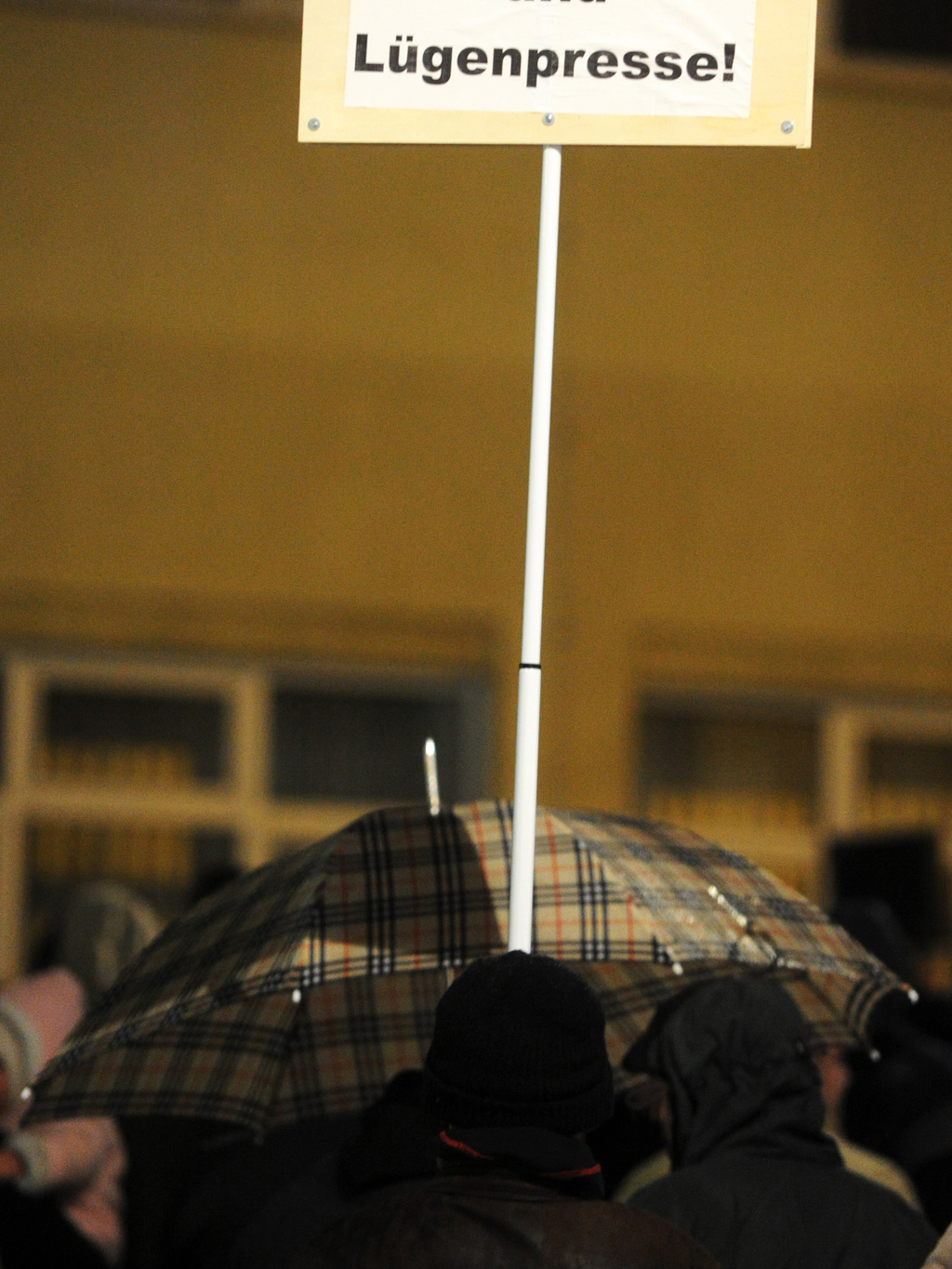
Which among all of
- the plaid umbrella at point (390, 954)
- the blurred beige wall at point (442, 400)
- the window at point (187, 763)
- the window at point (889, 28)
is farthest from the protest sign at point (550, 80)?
the window at point (889, 28)

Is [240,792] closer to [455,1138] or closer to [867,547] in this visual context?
[867,547]

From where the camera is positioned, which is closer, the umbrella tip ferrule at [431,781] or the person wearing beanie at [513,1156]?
the person wearing beanie at [513,1156]

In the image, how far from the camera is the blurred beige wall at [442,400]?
A: 8.59 m

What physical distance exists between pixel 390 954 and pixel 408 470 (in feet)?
18.5

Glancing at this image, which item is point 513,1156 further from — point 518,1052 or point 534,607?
point 534,607

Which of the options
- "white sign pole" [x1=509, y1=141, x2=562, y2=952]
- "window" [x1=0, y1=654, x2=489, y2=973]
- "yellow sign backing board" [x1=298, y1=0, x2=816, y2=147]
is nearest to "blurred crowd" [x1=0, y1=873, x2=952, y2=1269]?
"white sign pole" [x1=509, y1=141, x2=562, y2=952]

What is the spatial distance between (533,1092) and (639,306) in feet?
23.3

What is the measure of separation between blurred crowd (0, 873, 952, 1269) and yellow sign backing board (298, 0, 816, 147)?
4.34 ft

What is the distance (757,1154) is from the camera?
3119mm

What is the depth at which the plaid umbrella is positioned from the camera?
322 cm

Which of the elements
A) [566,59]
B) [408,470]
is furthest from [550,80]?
[408,470]

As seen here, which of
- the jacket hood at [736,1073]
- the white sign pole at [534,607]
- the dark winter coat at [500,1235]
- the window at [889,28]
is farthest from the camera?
the window at [889,28]

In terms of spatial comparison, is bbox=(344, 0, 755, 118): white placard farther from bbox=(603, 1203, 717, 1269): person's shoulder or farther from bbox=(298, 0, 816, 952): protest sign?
bbox=(603, 1203, 717, 1269): person's shoulder

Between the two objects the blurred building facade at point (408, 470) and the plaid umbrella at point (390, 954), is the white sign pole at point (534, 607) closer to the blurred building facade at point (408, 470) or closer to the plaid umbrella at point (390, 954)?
the plaid umbrella at point (390, 954)
